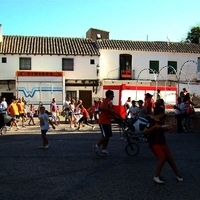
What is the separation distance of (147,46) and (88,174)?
31808 mm

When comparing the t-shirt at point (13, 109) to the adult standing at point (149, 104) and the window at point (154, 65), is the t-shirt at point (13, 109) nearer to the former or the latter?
the adult standing at point (149, 104)

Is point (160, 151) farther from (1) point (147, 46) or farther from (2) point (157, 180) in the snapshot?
(1) point (147, 46)

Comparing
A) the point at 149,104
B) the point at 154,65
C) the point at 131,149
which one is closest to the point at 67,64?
the point at 154,65

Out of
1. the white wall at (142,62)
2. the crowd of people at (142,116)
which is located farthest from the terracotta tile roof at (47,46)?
the crowd of people at (142,116)

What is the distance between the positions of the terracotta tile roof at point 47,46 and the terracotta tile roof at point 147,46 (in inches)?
61.2

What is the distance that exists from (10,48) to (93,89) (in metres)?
8.58

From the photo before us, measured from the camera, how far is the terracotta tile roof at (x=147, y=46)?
3700 cm

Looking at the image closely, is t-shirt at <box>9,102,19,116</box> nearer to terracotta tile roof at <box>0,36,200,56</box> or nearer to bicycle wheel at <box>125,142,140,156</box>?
bicycle wheel at <box>125,142,140,156</box>

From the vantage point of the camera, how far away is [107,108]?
9828 millimetres

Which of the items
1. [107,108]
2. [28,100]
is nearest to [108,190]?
[107,108]

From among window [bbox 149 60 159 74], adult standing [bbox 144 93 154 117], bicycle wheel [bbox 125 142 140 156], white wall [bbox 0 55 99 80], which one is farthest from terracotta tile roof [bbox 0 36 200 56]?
bicycle wheel [bbox 125 142 140 156]

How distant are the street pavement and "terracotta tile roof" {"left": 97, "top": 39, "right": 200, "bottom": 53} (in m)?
26.1

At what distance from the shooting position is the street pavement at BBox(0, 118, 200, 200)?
6.13 meters

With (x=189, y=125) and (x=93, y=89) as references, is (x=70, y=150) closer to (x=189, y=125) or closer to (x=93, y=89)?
(x=189, y=125)
